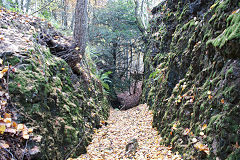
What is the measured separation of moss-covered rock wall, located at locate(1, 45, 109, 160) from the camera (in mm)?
2990

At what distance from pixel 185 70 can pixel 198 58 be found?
0.65 meters

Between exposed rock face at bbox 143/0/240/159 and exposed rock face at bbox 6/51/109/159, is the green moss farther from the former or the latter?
exposed rock face at bbox 6/51/109/159

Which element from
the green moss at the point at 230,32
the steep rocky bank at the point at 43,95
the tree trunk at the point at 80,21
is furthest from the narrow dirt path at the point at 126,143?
the tree trunk at the point at 80,21

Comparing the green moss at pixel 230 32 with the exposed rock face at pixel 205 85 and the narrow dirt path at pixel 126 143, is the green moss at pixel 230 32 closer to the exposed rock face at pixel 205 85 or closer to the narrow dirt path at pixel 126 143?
the exposed rock face at pixel 205 85

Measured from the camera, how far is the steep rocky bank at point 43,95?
3008 mm

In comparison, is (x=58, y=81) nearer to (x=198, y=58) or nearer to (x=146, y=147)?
(x=146, y=147)

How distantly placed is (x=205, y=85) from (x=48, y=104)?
10.4ft

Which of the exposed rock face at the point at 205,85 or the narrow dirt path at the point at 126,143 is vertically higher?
the exposed rock face at the point at 205,85

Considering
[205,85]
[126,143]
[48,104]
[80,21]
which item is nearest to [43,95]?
[48,104]

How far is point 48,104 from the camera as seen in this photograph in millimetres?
3531

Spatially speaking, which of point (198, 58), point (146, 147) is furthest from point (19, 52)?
point (198, 58)

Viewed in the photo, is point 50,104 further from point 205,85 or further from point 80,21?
point 80,21

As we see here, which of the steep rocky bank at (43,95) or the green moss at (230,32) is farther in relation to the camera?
the steep rocky bank at (43,95)

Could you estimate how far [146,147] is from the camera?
13.8ft
